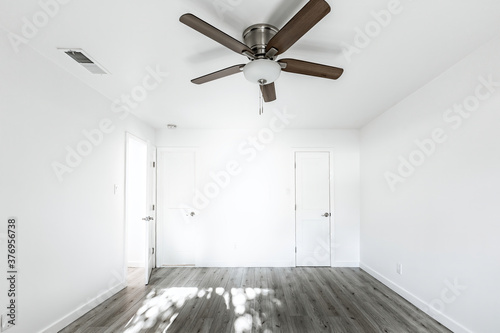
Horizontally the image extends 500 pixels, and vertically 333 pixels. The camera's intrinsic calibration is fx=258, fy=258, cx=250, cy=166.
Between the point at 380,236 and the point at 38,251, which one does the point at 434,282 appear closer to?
the point at 380,236

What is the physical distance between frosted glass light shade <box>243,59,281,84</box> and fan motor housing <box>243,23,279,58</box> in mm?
147

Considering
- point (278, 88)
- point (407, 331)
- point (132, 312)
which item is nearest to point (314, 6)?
point (278, 88)

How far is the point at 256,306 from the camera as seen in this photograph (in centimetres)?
301

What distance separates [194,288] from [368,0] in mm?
3688

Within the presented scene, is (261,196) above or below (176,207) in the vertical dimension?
above

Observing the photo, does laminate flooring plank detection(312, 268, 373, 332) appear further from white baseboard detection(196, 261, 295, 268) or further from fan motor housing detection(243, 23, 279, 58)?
fan motor housing detection(243, 23, 279, 58)

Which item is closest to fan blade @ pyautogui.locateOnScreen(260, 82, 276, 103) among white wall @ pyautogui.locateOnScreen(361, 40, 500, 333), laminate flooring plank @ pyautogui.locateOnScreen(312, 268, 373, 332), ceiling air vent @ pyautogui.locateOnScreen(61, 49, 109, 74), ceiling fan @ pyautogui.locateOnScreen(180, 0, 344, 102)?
ceiling fan @ pyautogui.locateOnScreen(180, 0, 344, 102)

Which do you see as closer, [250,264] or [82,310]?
[82,310]

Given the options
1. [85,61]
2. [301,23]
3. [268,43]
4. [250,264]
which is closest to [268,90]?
[268,43]

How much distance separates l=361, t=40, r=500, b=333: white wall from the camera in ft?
7.01

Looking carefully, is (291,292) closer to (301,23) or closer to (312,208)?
(312,208)

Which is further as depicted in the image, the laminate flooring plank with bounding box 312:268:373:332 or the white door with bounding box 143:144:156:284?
the white door with bounding box 143:144:156:284

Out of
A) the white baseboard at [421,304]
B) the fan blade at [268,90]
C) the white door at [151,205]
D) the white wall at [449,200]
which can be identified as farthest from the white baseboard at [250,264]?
the fan blade at [268,90]

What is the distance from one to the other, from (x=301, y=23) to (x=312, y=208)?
3.64 metres
